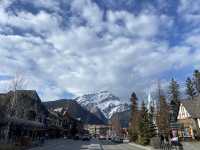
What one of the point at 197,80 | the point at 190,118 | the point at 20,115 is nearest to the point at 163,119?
the point at 190,118

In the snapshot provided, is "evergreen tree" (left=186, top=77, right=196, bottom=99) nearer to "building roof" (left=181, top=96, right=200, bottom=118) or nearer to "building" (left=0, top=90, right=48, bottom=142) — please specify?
"building roof" (left=181, top=96, right=200, bottom=118)

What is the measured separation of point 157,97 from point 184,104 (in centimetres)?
634

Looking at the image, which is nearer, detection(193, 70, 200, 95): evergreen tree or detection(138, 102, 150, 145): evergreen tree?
detection(138, 102, 150, 145): evergreen tree

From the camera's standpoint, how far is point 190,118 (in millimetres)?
62875

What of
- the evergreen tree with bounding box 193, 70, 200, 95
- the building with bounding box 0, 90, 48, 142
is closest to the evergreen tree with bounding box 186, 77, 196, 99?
the evergreen tree with bounding box 193, 70, 200, 95

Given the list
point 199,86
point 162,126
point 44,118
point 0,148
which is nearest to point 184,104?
point 162,126

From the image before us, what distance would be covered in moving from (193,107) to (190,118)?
9.81 feet

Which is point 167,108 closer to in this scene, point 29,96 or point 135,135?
point 135,135

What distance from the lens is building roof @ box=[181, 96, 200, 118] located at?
62.1 meters

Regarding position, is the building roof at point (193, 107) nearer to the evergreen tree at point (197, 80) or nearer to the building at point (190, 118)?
the building at point (190, 118)

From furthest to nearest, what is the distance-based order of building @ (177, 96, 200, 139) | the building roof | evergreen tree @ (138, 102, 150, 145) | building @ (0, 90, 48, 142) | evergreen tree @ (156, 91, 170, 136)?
1. the building roof
2. building @ (177, 96, 200, 139)
3. evergreen tree @ (156, 91, 170, 136)
4. evergreen tree @ (138, 102, 150, 145)
5. building @ (0, 90, 48, 142)

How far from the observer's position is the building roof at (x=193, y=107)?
6209 cm

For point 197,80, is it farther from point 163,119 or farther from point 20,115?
point 20,115

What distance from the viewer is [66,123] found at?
129000 mm
